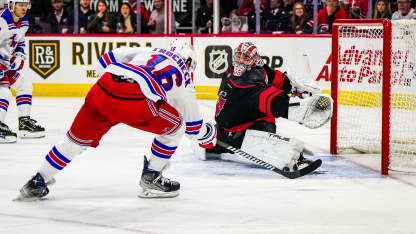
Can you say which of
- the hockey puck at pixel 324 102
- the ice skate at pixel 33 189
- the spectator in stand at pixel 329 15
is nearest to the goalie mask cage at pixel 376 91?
the hockey puck at pixel 324 102

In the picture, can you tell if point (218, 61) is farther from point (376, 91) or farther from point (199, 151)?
point (199, 151)

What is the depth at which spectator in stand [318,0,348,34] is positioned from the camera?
7199 mm

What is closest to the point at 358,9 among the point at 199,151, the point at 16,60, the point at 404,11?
the point at 404,11

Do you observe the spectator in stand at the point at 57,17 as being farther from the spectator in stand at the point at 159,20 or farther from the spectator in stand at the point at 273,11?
the spectator in stand at the point at 273,11

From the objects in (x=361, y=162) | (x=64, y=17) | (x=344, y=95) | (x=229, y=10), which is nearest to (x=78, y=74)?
(x=64, y=17)

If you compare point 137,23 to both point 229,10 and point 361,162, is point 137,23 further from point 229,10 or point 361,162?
point 361,162

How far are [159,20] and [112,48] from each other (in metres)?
0.78

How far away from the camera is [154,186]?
8.98 ft

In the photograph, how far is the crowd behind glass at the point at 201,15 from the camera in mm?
7203

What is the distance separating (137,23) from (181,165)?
15.1ft

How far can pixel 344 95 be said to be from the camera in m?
4.29

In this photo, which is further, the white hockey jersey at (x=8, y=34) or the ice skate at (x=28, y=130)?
the ice skate at (x=28, y=130)

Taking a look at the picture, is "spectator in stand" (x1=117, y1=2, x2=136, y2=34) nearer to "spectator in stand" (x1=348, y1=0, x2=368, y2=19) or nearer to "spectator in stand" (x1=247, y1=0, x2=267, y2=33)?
"spectator in stand" (x1=247, y1=0, x2=267, y2=33)

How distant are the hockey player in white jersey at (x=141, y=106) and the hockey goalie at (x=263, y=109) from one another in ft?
2.36
